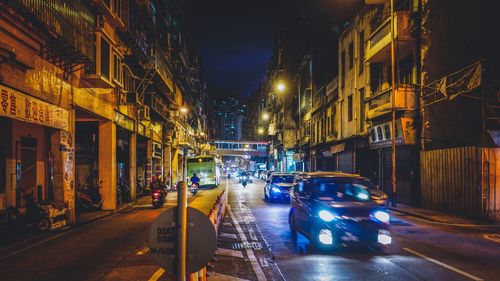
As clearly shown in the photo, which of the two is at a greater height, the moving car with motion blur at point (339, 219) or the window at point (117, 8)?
the window at point (117, 8)

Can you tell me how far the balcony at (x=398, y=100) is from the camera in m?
23.1

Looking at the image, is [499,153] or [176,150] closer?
[499,153]

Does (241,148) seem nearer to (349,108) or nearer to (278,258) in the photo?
(349,108)

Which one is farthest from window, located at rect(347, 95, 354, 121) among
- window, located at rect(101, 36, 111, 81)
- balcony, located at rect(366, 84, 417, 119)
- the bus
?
window, located at rect(101, 36, 111, 81)

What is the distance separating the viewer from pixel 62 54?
15.2 metres

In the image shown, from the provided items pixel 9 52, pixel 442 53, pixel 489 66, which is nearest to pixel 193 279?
pixel 9 52

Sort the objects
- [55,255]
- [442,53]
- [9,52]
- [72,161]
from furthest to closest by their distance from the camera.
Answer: [442,53]
[72,161]
[9,52]
[55,255]

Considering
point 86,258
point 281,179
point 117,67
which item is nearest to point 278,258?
point 86,258

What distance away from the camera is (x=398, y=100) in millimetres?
23016

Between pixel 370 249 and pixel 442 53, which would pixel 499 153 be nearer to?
pixel 442 53

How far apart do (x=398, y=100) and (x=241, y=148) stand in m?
103

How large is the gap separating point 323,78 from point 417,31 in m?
25.0

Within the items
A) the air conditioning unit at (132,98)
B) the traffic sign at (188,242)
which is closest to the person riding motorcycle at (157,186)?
the air conditioning unit at (132,98)

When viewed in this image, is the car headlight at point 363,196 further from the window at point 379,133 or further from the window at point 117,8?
the window at point 117,8
